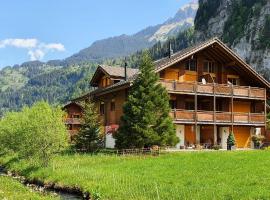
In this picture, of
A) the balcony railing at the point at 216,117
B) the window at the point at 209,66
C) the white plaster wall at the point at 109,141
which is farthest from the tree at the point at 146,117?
the window at the point at 209,66

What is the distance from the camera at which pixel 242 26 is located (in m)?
119

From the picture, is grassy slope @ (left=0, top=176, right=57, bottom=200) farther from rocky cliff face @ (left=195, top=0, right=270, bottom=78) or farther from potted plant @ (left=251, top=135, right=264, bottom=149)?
rocky cliff face @ (left=195, top=0, right=270, bottom=78)

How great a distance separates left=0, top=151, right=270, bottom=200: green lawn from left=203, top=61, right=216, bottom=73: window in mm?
17761

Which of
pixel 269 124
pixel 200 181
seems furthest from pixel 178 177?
pixel 269 124

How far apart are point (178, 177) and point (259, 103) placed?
33.2 meters

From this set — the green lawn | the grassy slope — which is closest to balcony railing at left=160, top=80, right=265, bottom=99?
the green lawn

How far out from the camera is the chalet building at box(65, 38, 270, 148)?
4650 centimetres

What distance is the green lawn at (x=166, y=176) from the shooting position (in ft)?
65.9

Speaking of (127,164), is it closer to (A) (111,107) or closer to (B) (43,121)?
(B) (43,121)

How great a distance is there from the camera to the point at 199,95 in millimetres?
47719

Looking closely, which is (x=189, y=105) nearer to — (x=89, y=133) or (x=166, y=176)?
(x=89, y=133)

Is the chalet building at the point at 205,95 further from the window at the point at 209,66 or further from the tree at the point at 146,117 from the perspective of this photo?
the tree at the point at 146,117

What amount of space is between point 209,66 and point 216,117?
263 inches

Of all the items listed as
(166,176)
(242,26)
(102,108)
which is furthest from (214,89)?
(242,26)
